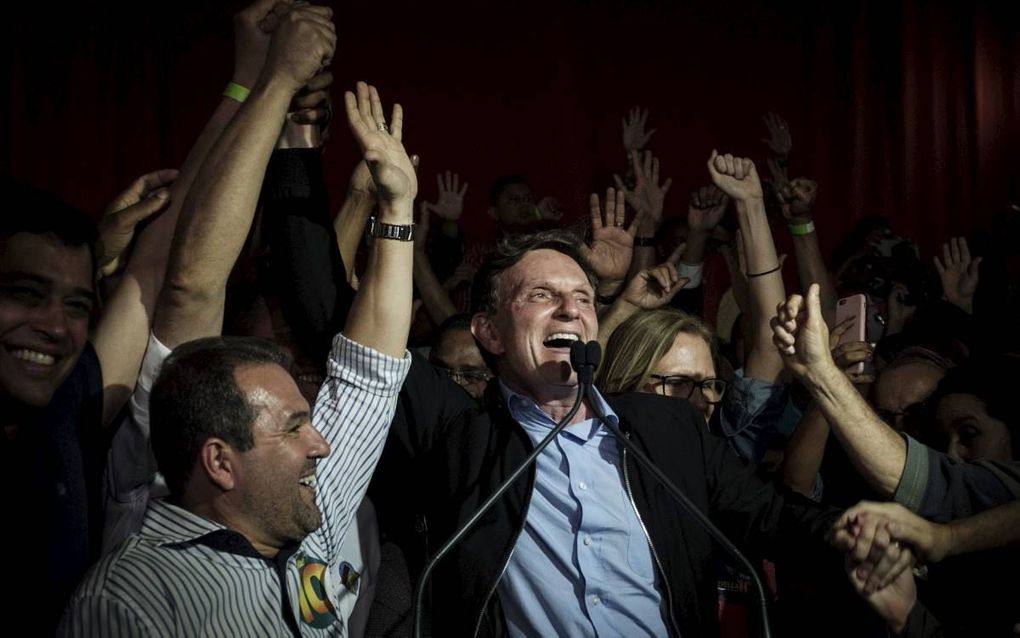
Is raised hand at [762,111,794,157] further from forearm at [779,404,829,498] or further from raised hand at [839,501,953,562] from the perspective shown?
raised hand at [839,501,953,562]

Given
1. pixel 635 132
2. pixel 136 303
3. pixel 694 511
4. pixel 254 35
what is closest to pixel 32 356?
pixel 136 303

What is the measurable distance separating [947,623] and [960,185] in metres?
4.02

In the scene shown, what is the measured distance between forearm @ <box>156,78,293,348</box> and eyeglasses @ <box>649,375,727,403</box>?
114 centimetres

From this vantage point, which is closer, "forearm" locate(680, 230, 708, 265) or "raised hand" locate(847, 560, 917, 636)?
"raised hand" locate(847, 560, 917, 636)

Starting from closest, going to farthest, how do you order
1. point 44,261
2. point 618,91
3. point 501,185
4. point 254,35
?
point 44,261, point 254,35, point 501,185, point 618,91

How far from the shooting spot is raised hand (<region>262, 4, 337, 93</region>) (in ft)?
6.97

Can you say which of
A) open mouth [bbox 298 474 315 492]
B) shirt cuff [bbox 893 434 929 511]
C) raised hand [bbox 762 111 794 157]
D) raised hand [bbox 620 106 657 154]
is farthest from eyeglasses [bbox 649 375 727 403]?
raised hand [bbox 762 111 794 157]

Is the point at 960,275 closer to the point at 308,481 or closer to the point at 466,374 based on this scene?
the point at 466,374

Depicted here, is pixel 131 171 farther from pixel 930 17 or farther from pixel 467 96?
pixel 930 17

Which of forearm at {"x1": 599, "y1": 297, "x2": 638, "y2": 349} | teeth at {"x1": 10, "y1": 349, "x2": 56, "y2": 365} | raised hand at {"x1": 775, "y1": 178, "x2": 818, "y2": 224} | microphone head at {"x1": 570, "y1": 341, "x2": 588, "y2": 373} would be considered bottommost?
forearm at {"x1": 599, "y1": 297, "x2": 638, "y2": 349}

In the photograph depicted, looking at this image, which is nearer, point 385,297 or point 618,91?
point 385,297

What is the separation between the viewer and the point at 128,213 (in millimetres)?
2432

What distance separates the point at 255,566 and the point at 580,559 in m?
0.60

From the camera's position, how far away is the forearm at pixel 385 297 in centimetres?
211
